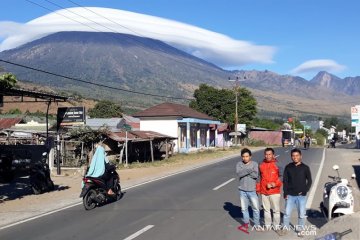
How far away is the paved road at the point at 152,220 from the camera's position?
9.54 metres

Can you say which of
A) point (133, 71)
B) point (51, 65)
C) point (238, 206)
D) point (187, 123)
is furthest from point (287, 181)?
point (51, 65)

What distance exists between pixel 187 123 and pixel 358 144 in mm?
20303

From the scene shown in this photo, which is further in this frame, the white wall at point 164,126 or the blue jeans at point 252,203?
the white wall at point 164,126

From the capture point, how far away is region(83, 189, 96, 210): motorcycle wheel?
42.4ft

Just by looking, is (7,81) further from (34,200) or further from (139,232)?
(139,232)

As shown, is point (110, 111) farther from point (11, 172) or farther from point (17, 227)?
point (17, 227)

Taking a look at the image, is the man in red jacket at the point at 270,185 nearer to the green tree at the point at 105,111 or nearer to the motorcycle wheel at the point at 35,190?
the motorcycle wheel at the point at 35,190

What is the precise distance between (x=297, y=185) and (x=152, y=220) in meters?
3.49

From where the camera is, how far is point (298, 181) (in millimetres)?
9047

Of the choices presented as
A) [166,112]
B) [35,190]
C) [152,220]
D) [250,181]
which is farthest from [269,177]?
[166,112]

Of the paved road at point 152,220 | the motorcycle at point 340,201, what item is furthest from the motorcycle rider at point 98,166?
the motorcycle at point 340,201

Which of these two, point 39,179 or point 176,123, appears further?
point 176,123

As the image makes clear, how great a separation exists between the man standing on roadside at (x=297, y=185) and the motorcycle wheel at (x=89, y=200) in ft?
18.4

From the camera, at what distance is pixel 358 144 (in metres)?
58.4
